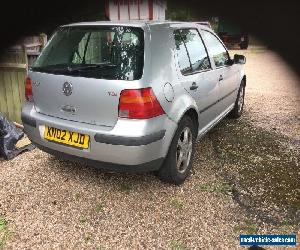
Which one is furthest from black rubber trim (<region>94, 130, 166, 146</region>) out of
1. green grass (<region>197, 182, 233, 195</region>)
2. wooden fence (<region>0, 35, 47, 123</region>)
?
wooden fence (<region>0, 35, 47, 123</region>)

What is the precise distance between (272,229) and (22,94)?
3.85 m

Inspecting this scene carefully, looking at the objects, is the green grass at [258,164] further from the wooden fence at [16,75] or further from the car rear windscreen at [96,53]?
the wooden fence at [16,75]

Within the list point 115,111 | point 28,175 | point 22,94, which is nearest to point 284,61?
point 115,111

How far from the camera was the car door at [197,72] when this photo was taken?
347cm

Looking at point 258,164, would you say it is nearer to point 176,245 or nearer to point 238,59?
point 238,59

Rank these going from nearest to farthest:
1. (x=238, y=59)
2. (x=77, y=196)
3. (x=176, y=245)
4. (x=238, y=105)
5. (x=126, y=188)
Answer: (x=176, y=245) → (x=77, y=196) → (x=126, y=188) → (x=238, y=59) → (x=238, y=105)

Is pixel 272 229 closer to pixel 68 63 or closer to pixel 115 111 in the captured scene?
pixel 115 111

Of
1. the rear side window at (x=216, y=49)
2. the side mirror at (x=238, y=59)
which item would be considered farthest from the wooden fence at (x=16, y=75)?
the side mirror at (x=238, y=59)

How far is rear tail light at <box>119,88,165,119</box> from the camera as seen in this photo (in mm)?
2861

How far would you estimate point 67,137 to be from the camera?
10.4 feet

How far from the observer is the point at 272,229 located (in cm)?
296

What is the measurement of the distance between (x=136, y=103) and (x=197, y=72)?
115 cm

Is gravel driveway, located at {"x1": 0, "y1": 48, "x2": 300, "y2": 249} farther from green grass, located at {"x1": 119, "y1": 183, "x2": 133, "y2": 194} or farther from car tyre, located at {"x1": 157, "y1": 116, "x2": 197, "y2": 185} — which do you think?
car tyre, located at {"x1": 157, "y1": 116, "x2": 197, "y2": 185}

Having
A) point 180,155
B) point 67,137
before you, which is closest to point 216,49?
point 180,155
